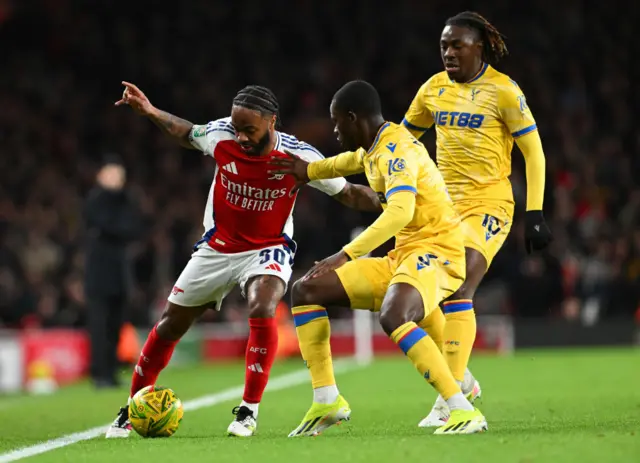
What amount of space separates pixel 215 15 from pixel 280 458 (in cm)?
1938

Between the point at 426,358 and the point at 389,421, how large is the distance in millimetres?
1523

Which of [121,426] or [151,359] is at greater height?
[151,359]

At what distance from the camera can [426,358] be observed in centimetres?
584

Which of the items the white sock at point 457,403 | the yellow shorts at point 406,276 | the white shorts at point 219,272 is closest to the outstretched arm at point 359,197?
the white shorts at point 219,272

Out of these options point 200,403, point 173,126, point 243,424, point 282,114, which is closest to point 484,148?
point 173,126

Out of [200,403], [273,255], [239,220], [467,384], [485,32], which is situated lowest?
[200,403]

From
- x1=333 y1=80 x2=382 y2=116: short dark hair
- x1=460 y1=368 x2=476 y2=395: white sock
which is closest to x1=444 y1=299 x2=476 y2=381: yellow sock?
x1=460 y1=368 x2=476 y2=395: white sock

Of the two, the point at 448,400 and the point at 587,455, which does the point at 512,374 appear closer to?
the point at 448,400

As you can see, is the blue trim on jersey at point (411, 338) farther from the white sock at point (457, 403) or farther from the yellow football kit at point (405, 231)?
the white sock at point (457, 403)

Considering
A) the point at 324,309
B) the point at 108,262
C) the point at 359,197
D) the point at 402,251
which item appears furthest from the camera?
the point at 108,262

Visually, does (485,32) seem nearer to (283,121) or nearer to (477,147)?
(477,147)

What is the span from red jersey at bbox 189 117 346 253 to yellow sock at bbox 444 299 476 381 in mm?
991

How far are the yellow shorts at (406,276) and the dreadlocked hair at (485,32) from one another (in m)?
1.62

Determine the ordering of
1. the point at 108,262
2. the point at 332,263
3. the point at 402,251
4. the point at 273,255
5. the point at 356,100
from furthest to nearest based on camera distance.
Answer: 1. the point at 108,262
2. the point at 273,255
3. the point at 402,251
4. the point at 356,100
5. the point at 332,263
